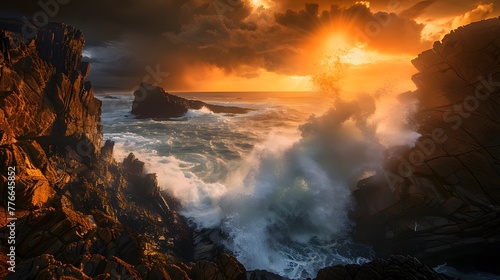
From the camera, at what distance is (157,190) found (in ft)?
77.7

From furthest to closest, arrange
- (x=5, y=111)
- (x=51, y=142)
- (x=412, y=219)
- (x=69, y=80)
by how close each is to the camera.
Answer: (x=69, y=80)
(x=51, y=142)
(x=412, y=219)
(x=5, y=111)

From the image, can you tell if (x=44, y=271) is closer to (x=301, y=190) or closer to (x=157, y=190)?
(x=157, y=190)

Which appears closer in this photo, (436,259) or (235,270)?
(235,270)

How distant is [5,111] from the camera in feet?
52.3

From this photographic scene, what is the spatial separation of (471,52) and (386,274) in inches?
735

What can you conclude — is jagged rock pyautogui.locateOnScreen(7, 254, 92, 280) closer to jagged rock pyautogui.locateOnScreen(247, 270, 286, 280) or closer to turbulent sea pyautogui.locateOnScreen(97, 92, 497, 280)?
jagged rock pyautogui.locateOnScreen(247, 270, 286, 280)

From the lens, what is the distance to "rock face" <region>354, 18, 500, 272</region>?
16391 mm

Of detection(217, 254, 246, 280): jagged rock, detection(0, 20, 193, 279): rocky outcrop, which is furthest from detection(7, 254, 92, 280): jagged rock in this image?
detection(217, 254, 246, 280): jagged rock

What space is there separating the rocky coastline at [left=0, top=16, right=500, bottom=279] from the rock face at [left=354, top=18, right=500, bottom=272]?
7 centimetres

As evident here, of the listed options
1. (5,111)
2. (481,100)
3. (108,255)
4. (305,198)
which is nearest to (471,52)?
(481,100)

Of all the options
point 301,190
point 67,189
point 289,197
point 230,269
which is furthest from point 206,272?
point 301,190

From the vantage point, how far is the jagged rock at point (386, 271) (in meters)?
11.6

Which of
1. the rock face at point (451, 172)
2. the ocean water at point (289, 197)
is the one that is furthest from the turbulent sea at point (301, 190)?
the rock face at point (451, 172)

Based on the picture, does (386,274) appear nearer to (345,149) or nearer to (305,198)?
(305,198)
